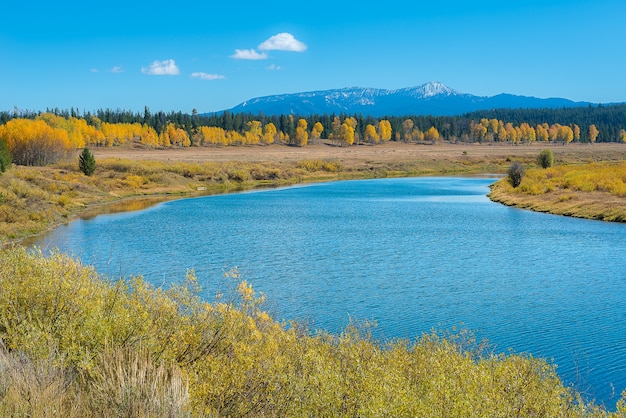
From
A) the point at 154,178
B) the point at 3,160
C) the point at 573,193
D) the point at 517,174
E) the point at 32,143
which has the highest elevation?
the point at 32,143

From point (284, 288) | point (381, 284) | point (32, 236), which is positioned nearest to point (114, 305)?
point (284, 288)

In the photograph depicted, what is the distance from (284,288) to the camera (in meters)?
27.7

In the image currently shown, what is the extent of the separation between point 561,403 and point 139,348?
7790 mm

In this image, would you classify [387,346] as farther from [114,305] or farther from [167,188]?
[167,188]

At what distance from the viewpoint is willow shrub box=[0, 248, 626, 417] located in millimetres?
9070

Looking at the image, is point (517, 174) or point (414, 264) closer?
point (414, 264)

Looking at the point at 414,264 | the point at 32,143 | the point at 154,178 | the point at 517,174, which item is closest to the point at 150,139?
the point at 32,143

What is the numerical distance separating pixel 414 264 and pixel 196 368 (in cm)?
2350

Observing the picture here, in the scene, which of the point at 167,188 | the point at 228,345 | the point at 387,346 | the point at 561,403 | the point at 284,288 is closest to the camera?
the point at 561,403

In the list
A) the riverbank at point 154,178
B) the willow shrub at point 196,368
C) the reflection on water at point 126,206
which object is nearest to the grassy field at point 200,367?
the willow shrub at point 196,368

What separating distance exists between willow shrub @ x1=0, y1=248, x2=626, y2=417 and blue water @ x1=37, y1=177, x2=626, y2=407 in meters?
5.67

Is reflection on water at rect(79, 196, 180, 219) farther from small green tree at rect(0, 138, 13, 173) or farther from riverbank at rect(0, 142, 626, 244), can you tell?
small green tree at rect(0, 138, 13, 173)

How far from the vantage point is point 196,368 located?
11.5 meters

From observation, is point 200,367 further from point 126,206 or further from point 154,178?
point 154,178
